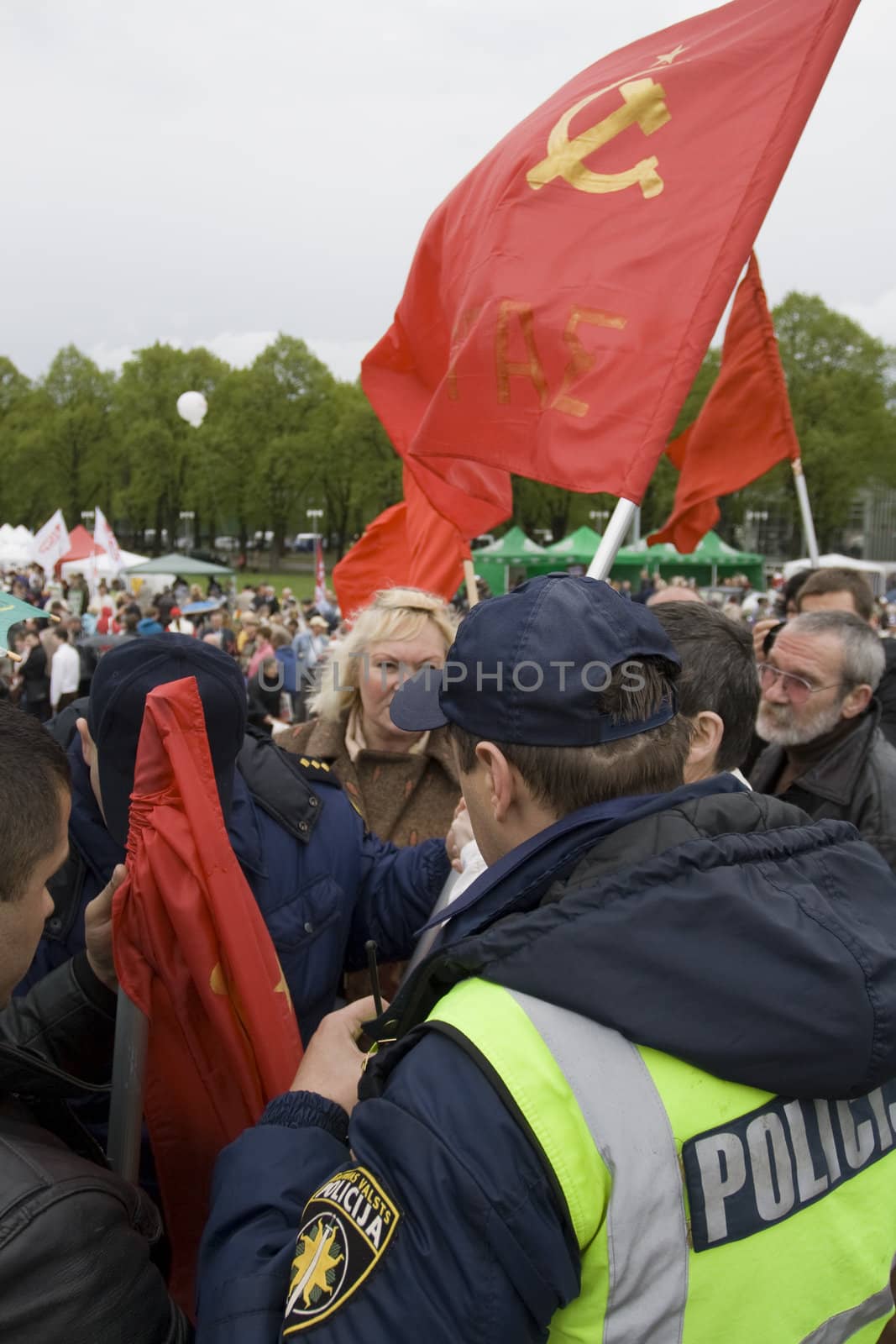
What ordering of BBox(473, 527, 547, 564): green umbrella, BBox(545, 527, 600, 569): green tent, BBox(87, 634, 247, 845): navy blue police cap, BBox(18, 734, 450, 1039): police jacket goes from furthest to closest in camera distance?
BBox(545, 527, 600, 569): green tent
BBox(473, 527, 547, 564): green umbrella
BBox(18, 734, 450, 1039): police jacket
BBox(87, 634, 247, 845): navy blue police cap

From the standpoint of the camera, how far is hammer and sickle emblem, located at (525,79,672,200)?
3.44 m

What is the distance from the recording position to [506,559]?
32.9 meters

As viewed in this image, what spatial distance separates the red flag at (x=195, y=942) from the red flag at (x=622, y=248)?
1733 millimetres

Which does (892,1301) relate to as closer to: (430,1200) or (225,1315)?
(430,1200)

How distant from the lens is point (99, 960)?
189 centimetres

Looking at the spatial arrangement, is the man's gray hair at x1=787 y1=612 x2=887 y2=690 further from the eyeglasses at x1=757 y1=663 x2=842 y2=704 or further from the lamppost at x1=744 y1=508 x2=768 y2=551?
the lamppost at x1=744 y1=508 x2=768 y2=551

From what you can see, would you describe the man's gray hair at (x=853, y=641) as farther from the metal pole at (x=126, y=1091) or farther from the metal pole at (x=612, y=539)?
the metal pole at (x=126, y=1091)

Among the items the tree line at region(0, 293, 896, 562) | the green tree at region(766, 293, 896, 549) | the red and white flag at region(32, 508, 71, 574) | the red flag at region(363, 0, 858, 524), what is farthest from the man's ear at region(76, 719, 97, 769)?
the tree line at region(0, 293, 896, 562)

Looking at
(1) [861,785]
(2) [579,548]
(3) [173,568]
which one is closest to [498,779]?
(1) [861,785]

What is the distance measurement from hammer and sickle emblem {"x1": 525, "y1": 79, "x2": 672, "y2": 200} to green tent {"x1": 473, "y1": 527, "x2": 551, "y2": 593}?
1079 inches

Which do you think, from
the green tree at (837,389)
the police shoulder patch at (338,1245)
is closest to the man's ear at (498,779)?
the police shoulder patch at (338,1245)

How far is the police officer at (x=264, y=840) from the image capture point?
1879mm

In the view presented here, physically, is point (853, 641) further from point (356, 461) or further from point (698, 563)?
point (356, 461)

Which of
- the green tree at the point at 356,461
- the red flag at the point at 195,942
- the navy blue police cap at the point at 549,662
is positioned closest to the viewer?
the navy blue police cap at the point at 549,662
